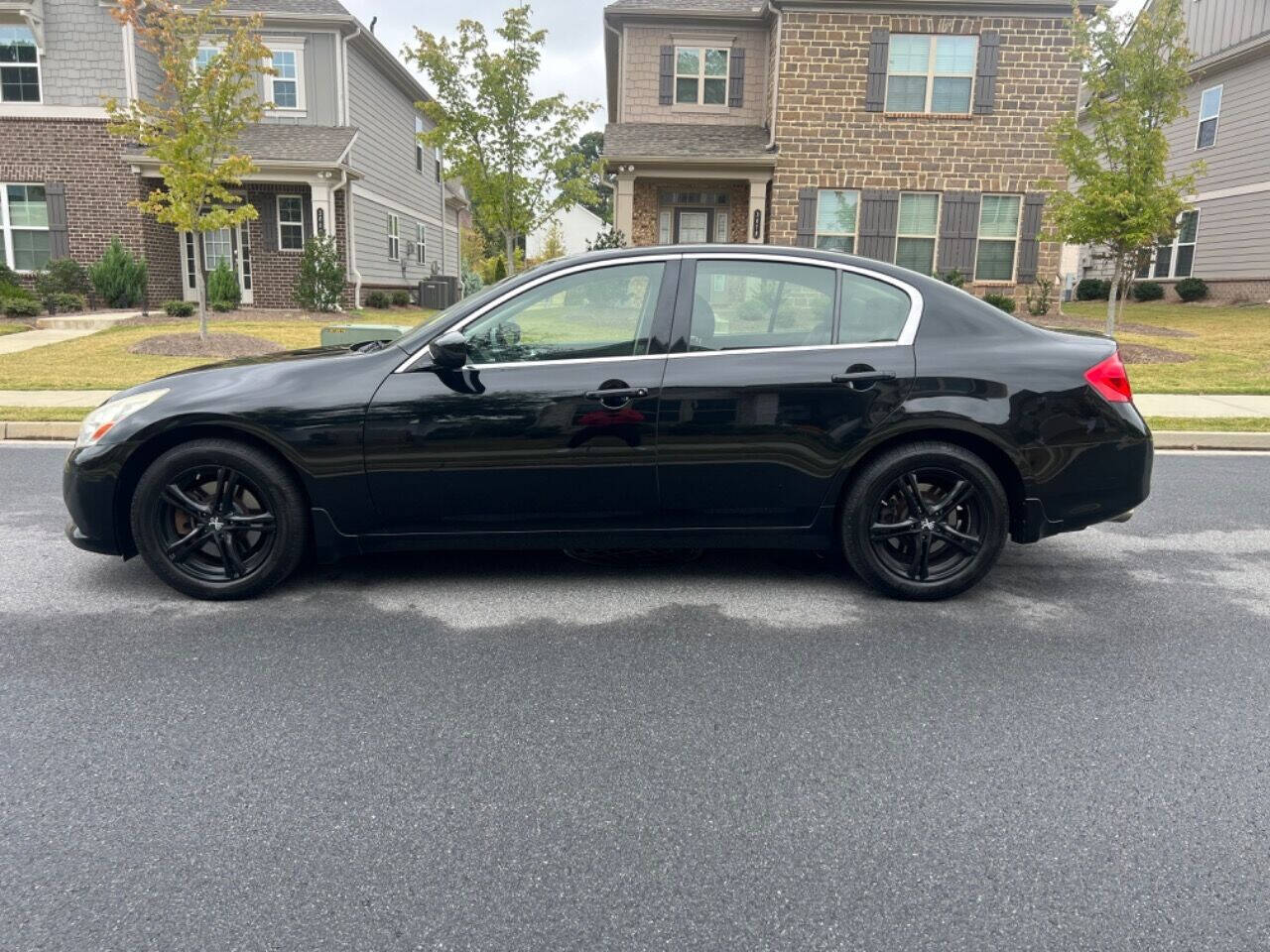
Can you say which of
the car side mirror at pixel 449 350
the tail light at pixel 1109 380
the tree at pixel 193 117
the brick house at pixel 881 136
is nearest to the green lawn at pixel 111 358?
the tree at pixel 193 117

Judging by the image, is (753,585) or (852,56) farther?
(852,56)

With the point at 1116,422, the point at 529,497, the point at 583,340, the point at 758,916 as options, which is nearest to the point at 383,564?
the point at 529,497

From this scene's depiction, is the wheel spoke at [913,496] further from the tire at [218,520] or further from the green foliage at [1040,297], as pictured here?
the green foliage at [1040,297]

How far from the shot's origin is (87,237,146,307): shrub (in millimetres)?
20812

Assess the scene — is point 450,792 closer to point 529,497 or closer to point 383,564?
point 529,497

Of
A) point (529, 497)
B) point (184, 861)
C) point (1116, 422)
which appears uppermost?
point (1116, 422)

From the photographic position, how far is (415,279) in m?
29.6

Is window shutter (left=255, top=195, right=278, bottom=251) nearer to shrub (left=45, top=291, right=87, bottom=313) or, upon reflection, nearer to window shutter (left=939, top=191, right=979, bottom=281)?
shrub (left=45, top=291, right=87, bottom=313)

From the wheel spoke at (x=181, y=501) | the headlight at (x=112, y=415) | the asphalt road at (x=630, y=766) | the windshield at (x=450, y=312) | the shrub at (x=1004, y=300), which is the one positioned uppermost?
the shrub at (x=1004, y=300)

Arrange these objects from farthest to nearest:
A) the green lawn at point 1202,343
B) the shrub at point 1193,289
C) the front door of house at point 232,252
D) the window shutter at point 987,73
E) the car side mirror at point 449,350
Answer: the shrub at point 1193,289 < the front door of house at point 232,252 < the window shutter at point 987,73 < the green lawn at point 1202,343 < the car side mirror at point 449,350

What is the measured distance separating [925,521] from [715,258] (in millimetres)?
1632

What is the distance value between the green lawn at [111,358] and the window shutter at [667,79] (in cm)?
927

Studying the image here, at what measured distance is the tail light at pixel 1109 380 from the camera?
4.54m

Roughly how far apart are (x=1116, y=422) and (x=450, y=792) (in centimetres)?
357
